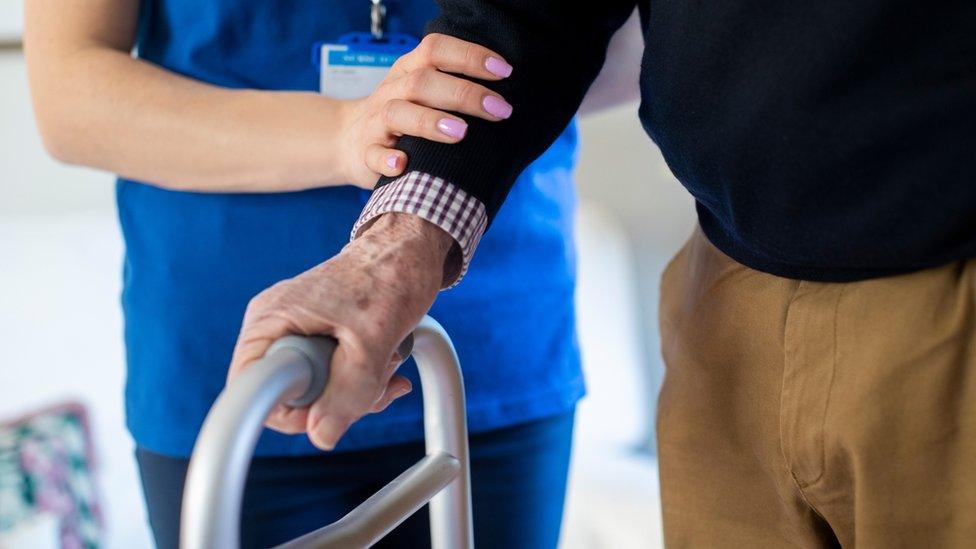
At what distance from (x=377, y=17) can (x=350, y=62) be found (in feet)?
0.17

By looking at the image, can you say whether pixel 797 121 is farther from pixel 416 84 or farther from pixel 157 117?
pixel 157 117

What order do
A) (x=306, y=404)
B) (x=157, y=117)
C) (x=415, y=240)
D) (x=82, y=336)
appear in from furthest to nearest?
(x=82, y=336)
(x=157, y=117)
(x=415, y=240)
(x=306, y=404)

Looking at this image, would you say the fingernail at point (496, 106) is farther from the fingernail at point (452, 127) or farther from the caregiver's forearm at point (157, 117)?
the caregiver's forearm at point (157, 117)

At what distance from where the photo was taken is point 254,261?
3.00 ft

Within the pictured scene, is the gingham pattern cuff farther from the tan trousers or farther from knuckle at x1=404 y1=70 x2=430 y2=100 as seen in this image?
the tan trousers

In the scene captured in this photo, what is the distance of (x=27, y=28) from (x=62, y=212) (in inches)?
42.7

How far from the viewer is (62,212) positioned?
194 cm

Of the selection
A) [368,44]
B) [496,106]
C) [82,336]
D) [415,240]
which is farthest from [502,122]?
[82,336]

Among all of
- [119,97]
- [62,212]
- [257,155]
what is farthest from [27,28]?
[62,212]

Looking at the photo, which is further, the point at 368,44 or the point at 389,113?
the point at 368,44

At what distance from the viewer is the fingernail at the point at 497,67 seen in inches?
29.4

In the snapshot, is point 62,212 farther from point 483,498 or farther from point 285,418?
point 285,418

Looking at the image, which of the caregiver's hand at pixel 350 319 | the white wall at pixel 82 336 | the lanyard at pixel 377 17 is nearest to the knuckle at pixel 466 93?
the caregiver's hand at pixel 350 319

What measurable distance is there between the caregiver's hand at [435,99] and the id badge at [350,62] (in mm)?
154
